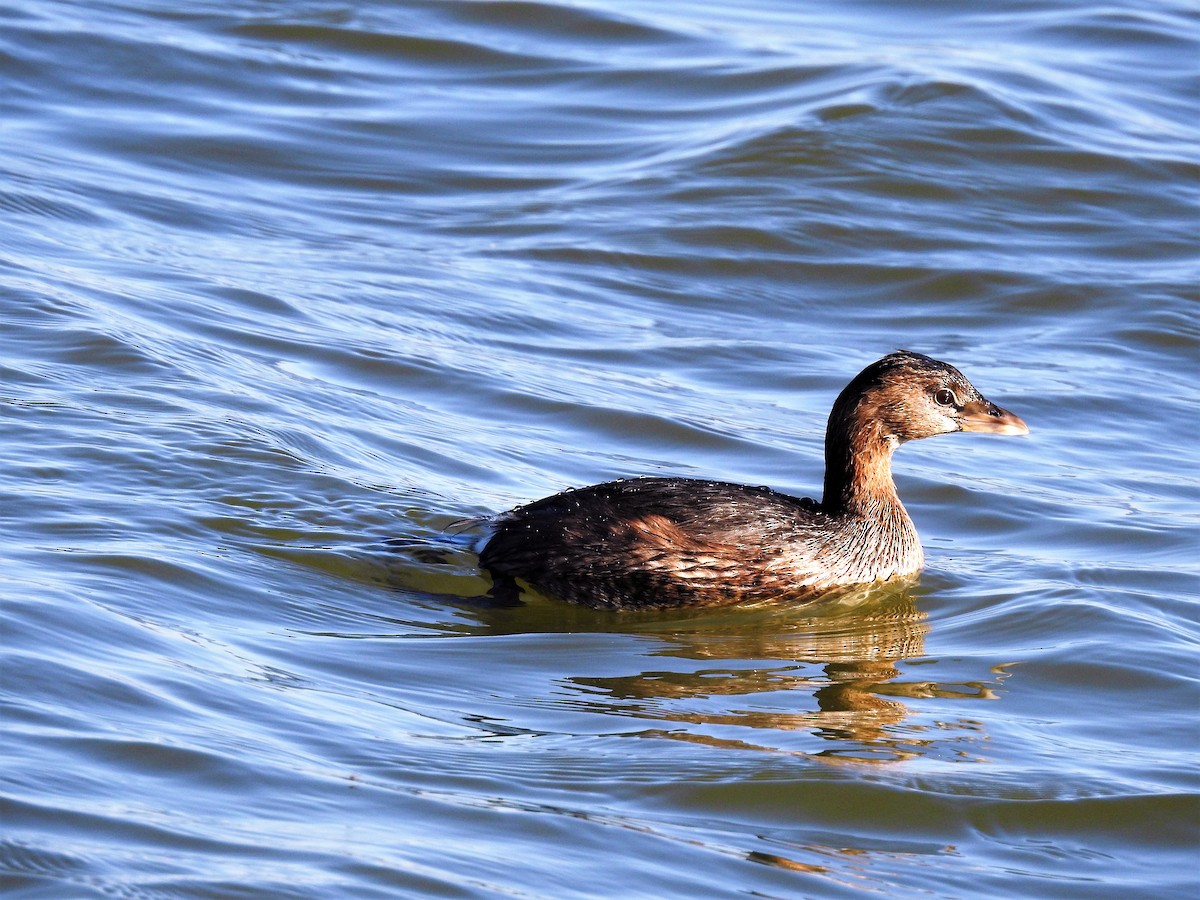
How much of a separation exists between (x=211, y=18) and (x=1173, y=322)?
9.08 metres

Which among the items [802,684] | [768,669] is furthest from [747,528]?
[802,684]

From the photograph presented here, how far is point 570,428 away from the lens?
1027 cm

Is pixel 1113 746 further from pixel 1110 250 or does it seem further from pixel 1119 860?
pixel 1110 250

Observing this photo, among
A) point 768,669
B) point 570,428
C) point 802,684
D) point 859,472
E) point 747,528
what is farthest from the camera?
point 570,428

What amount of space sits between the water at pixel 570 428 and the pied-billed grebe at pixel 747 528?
0.52 ft

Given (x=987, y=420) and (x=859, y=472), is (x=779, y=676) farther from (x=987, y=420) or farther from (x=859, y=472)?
(x=987, y=420)

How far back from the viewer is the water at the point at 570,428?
19.1 ft

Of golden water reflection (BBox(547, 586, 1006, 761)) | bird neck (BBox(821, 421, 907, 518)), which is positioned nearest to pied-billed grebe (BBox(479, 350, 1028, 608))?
bird neck (BBox(821, 421, 907, 518))

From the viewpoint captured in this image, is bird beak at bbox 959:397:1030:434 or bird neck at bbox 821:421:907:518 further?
bird beak at bbox 959:397:1030:434

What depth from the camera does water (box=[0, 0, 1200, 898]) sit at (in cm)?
582

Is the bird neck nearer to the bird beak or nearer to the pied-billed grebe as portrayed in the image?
the pied-billed grebe

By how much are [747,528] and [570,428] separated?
7.73 ft

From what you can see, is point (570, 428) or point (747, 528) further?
point (570, 428)

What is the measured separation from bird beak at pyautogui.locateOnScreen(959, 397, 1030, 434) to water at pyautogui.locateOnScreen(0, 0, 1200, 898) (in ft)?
1.93
